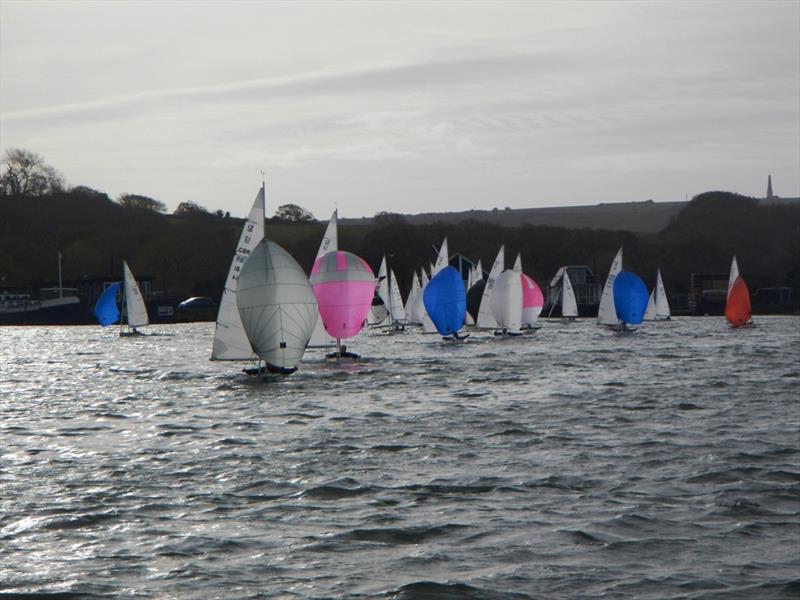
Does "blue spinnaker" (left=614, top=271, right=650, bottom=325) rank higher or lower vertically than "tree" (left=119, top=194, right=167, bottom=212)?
lower

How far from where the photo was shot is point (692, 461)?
1381cm

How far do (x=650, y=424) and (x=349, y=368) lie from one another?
1464cm

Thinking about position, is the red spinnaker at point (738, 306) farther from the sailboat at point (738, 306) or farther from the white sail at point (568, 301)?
the white sail at point (568, 301)

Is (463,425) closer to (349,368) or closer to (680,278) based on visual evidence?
(349,368)

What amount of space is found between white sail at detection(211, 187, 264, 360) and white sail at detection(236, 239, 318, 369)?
90 centimetres

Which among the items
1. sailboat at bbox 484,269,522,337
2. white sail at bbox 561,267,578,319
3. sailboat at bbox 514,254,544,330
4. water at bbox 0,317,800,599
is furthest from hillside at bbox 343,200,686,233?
water at bbox 0,317,800,599

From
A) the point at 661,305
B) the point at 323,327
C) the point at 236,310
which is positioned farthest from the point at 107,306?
the point at 236,310

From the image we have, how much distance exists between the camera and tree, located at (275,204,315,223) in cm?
14626

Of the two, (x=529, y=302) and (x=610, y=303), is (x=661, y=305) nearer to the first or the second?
(x=610, y=303)

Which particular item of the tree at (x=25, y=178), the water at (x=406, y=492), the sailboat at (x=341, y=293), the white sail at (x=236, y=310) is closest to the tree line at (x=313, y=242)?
the tree at (x=25, y=178)

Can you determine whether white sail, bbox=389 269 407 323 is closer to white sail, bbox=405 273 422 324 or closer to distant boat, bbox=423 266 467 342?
white sail, bbox=405 273 422 324

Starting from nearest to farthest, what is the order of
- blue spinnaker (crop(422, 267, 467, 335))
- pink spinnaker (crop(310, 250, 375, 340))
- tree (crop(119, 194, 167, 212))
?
pink spinnaker (crop(310, 250, 375, 340)) < blue spinnaker (crop(422, 267, 467, 335)) < tree (crop(119, 194, 167, 212))

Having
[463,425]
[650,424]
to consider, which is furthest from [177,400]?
[650,424]

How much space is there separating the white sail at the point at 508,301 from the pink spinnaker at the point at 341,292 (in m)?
16.5
